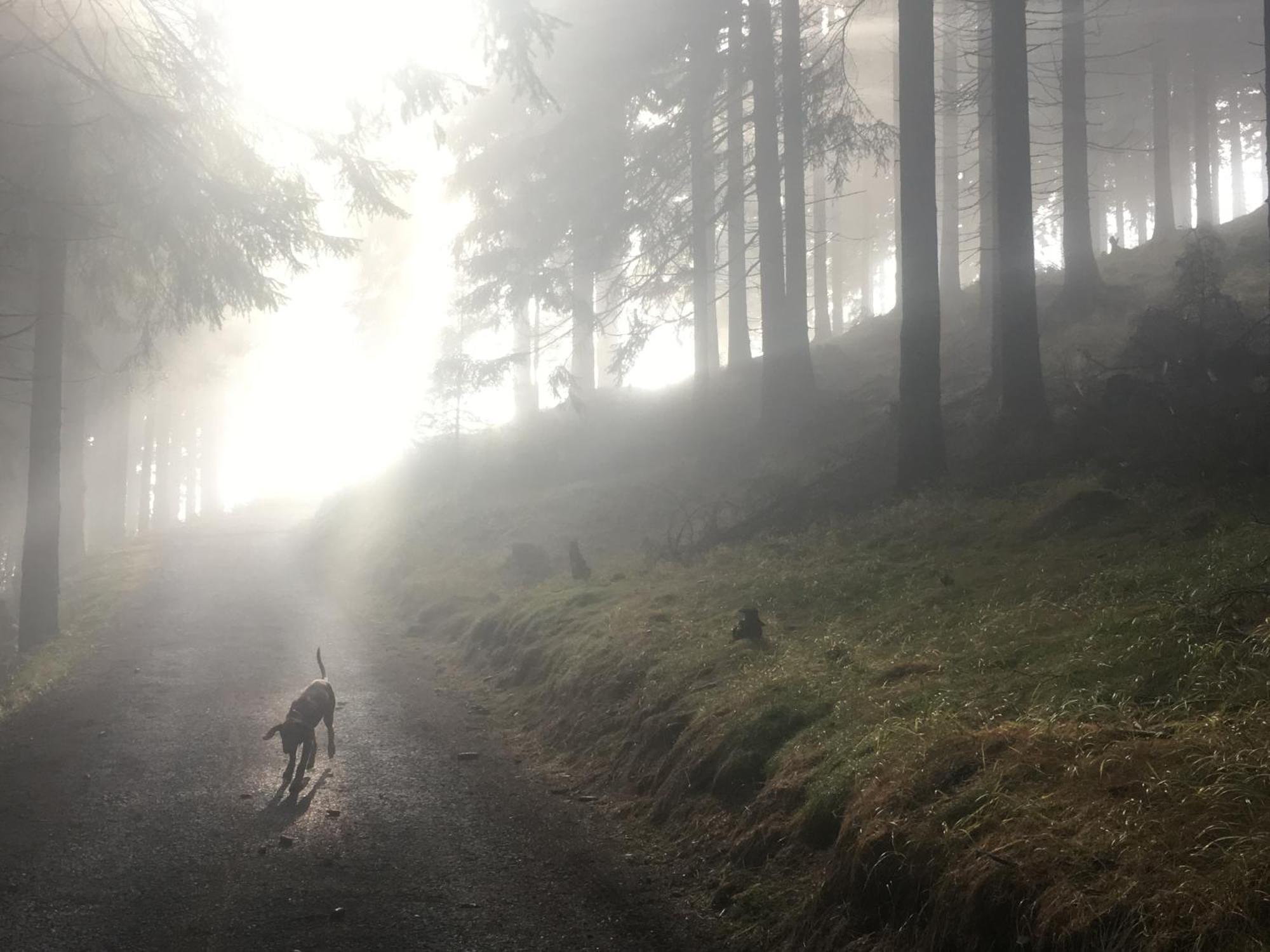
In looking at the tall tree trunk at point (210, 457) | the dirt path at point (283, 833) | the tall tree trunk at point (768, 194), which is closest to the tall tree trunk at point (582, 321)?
the tall tree trunk at point (768, 194)

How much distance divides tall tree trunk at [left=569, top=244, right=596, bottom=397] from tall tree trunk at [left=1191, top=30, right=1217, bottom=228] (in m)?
19.7

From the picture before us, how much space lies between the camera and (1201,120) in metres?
30.2

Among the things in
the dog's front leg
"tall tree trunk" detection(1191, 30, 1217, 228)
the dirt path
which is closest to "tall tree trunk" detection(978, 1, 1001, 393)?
"tall tree trunk" detection(1191, 30, 1217, 228)

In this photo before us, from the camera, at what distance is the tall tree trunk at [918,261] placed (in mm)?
13391

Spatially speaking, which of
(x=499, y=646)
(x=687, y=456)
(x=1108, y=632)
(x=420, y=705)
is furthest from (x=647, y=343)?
(x=1108, y=632)

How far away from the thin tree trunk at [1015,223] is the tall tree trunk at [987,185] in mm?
2383

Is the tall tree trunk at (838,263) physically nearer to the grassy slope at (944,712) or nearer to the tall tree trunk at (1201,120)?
the tall tree trunk at (1201,120)

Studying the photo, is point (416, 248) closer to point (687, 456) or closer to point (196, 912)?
point (687, 456)

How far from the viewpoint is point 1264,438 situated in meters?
9.66

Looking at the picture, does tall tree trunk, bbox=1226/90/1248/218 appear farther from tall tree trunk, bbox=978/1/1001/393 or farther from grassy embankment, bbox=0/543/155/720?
grassy embankment, bbox=0/543/155/720

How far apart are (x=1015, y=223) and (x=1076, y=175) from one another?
8488mm

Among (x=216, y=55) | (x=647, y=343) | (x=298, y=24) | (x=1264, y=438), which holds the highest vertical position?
(x=298, y=24)

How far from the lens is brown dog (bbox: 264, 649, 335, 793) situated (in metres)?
8.53

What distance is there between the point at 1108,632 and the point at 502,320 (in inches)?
963
